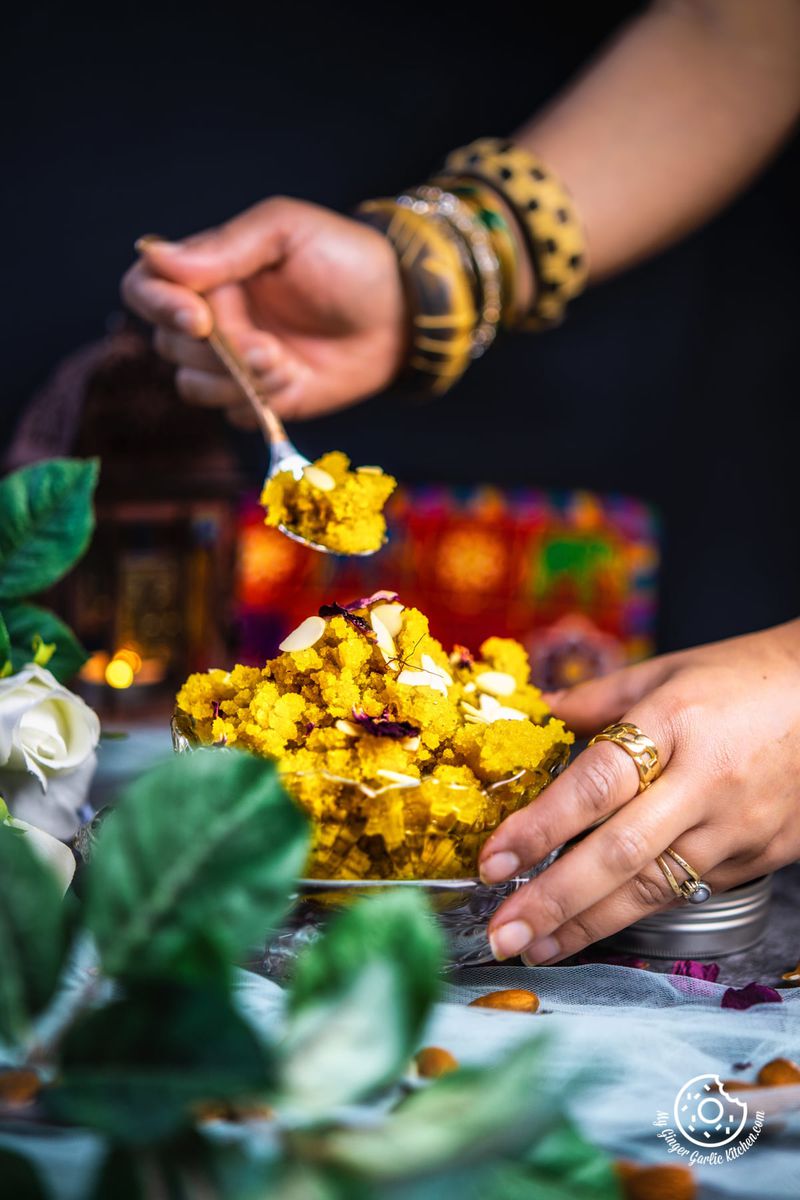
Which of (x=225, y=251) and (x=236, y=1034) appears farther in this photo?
(x=225, y=251)

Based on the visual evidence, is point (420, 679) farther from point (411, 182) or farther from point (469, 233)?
point (411, 182)

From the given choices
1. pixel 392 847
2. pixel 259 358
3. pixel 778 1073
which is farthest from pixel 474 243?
pixel 778 1073

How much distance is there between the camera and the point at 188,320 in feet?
3.62

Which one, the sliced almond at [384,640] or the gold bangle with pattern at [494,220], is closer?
the sliced almond at [384,640]

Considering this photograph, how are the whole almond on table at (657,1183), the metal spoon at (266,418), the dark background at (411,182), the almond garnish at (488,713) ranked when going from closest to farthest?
the whole almond on table at (657,1183) → the almond garnish at (488,713) → the metal spoon at (266,418) → the dark background at (411,182)

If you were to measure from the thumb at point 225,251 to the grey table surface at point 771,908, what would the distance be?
48 centimetres

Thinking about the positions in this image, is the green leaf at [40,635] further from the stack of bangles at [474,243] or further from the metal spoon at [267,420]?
the stack of bangles at [474,243]

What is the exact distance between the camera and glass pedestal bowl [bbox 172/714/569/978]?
560mm

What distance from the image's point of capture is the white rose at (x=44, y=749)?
64 cm

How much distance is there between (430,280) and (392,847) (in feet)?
2.70

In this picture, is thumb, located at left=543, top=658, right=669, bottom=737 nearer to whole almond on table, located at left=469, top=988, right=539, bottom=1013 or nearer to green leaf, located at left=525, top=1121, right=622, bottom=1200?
whole almond on table, located at left=469, top=988, right=539, bottom=1013

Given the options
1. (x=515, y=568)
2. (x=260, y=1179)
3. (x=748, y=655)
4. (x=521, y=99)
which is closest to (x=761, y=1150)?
(x=260, y=1179)

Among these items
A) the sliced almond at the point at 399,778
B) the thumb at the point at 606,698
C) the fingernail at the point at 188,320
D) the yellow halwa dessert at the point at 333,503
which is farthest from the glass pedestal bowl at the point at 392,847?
the fingernail at the point at 188,320

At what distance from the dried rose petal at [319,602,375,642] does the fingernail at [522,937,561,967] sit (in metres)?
0.19
